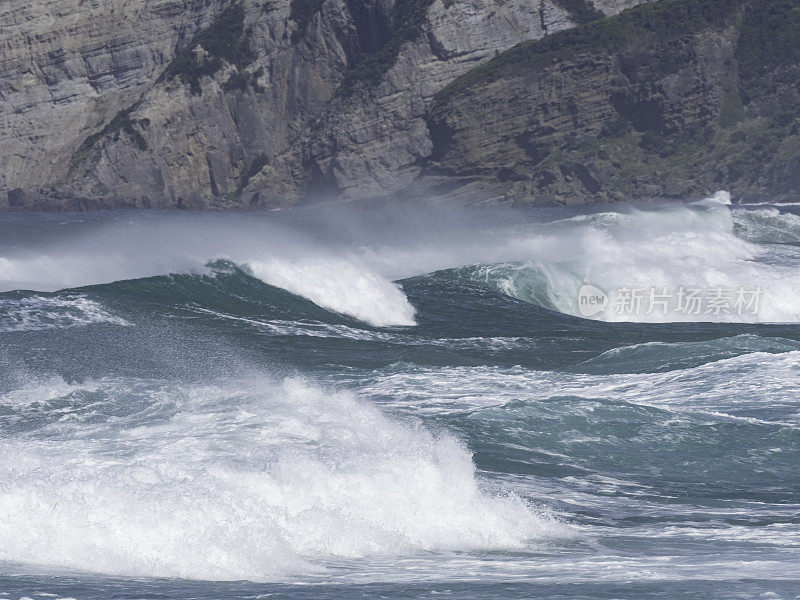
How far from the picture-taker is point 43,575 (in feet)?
27.4

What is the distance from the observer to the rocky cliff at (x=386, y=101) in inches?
3684

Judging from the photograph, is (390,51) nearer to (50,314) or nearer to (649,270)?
(649,270)

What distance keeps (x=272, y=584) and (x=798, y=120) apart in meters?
92.4

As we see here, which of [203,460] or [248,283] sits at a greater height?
[248,283]

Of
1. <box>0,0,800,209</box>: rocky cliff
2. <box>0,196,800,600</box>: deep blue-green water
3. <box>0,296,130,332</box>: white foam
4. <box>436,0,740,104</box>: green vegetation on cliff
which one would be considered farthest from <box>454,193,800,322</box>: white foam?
<box>436,0,740,104</box>: green vegetation on cliff

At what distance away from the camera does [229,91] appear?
110812mm

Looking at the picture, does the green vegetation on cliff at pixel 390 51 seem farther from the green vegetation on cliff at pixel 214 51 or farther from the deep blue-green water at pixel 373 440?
the deep blue-green water at pixel 373 440

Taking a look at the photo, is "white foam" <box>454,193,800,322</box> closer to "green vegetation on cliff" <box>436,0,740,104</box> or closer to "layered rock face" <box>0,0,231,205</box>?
"green vegetation on cliff" <box>436,0,740,104</box>

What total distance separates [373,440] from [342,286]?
14.4 metres

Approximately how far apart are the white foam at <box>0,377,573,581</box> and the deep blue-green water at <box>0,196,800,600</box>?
3 cm

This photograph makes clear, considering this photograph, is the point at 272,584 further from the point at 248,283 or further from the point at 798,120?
the point at 798,120

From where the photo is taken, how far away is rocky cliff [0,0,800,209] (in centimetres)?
9356

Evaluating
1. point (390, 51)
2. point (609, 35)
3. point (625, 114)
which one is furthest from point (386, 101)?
point (625, 114)

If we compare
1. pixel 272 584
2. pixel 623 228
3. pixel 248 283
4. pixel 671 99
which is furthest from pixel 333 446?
pixel 671 99
